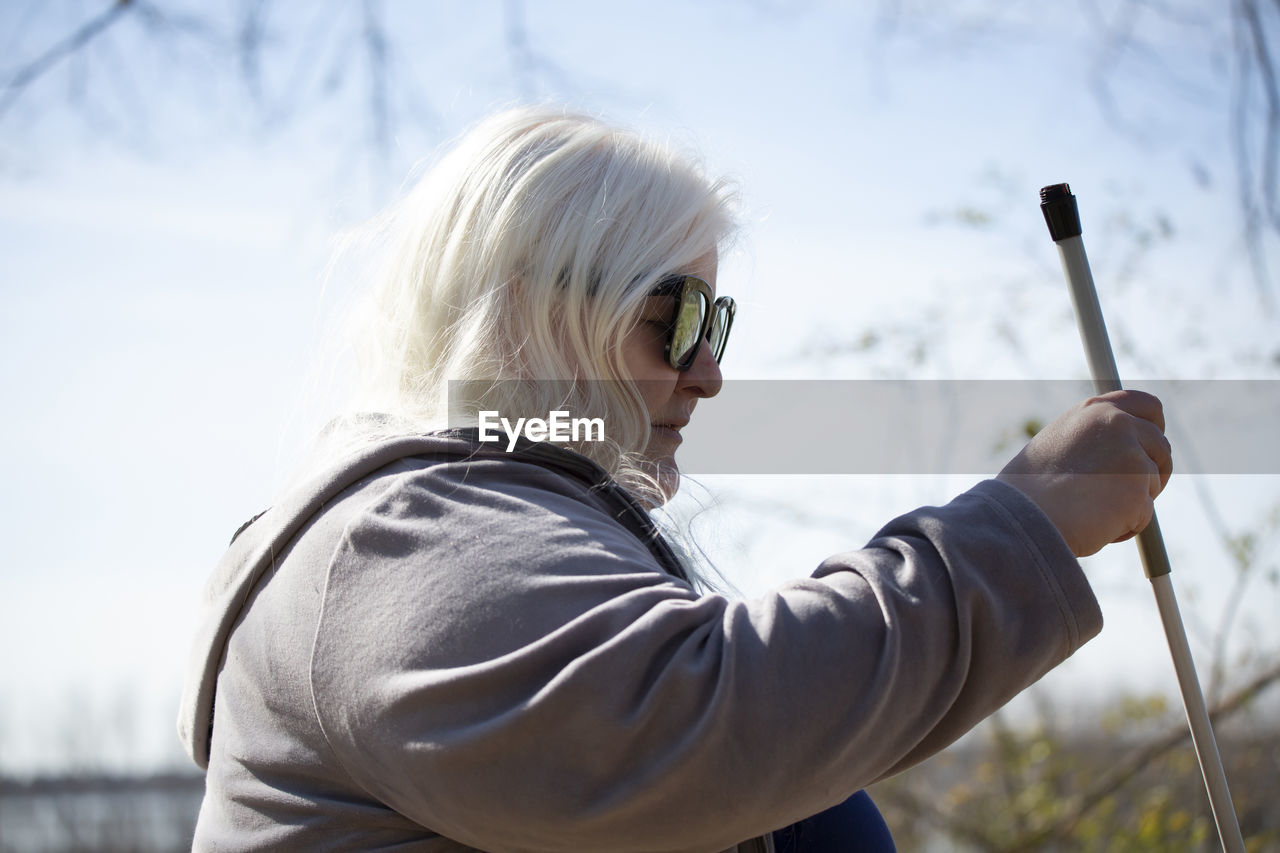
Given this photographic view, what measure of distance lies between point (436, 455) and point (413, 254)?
378mm

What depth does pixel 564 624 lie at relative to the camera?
2.90 ft

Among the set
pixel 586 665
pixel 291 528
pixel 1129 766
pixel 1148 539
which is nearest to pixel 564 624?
pixel 586 665

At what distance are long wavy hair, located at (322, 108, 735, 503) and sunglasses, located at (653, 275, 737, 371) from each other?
0.07 ft

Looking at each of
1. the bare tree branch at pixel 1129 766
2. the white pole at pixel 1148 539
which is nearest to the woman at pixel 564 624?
the white pole at pixel 1148 539

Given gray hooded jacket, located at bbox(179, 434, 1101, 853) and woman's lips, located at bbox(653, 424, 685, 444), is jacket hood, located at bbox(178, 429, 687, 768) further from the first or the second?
woman's lips, located at bbox(653, 424, 685, 444)

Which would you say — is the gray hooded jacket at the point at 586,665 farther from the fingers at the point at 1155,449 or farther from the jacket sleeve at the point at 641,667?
the fingers at the point at 1155,449

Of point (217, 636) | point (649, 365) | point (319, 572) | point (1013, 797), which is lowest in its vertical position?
point (1013, 797)

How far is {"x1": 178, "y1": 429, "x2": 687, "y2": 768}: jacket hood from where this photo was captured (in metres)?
1.05

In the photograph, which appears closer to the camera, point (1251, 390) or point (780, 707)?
point (780, 707)

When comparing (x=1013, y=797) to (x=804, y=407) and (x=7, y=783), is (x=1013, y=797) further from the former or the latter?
(x=7, y=783)

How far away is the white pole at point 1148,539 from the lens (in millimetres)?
1386

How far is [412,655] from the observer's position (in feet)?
2.94

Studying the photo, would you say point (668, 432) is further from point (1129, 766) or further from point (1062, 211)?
point (1129, 766)

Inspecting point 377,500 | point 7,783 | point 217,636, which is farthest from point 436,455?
point 7,783
